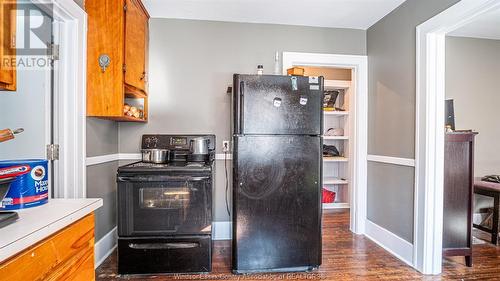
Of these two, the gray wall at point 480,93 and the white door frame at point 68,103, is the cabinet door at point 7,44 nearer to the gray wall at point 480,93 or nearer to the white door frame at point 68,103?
the white door frame at point 68,103

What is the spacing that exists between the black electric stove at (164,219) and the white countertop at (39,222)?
76cm

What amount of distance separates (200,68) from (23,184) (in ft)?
6.51

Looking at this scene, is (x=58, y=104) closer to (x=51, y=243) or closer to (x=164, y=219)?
(x=164, y=219)

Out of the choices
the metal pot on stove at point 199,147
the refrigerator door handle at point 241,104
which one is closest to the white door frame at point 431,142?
the refrigerator door handle at point 241,104

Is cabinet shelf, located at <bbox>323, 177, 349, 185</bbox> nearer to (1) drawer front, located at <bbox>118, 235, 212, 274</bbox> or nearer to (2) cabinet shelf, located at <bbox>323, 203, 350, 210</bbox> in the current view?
(2) cabinet shelf, located at <bbox>323, 203, 350, 210</bbox>

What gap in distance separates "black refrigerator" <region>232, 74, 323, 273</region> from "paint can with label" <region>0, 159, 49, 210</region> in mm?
1207

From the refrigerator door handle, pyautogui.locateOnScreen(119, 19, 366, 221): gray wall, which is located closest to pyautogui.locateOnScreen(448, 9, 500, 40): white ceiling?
pyautogui.locateOnScreen(119, 19, 366, 221): gray wall

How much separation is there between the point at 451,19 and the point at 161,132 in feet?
8.47

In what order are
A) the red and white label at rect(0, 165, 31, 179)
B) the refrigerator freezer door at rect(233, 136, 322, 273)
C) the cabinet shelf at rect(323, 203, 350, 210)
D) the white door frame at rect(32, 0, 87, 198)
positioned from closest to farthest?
1. the red and white label at rect(0, 165, 31, 179)
2. the white door frame at rect(32, 0, 87, 198)
3. the refrigerator freezer door at rect(233, 136, 322, 273)
4. the cabinet shelf at rect(323, 203, 350, 210)

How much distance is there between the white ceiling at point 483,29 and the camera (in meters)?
2.69

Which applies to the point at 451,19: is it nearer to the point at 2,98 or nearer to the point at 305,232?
the point at 305,232

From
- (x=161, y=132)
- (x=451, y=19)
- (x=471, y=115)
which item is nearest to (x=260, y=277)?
(x=161, y=132)

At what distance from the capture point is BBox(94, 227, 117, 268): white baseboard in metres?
2.13

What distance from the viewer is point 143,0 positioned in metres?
2.32
